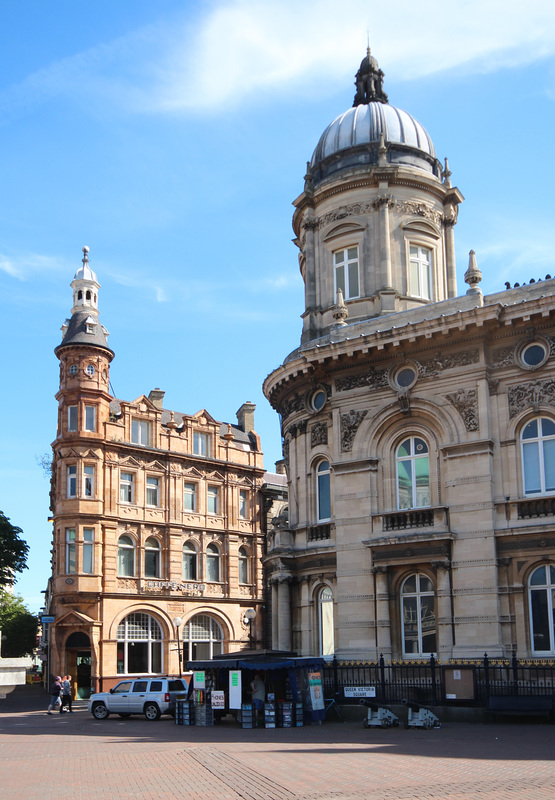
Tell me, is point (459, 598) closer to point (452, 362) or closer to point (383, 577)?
point (383, 577)

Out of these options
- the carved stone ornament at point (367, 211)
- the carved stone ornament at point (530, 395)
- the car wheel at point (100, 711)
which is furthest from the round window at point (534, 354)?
the car wheel at point (100, 711)

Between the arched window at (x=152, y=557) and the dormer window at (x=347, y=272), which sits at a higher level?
the dormer window at (x=347, y=272)

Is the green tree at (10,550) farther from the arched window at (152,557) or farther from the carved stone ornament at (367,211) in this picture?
the carved stone ornament at (367,211)

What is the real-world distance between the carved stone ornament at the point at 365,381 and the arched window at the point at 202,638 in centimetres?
2801

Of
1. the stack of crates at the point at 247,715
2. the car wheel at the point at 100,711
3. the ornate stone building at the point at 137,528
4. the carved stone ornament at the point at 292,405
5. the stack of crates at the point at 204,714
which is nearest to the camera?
the stack of crates at the point at 247,715

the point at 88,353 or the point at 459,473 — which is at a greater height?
the point at 88,353

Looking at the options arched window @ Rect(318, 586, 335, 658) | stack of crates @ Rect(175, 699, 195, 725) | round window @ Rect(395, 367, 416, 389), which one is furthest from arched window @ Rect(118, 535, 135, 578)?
round window @ Rect(395, 367, 416, 389)

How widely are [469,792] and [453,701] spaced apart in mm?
12534

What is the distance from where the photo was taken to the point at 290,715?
89.8 feet

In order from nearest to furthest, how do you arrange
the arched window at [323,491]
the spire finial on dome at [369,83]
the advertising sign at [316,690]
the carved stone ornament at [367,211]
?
the advertising sign at [316,690], the arched window at [323,491], the carved stone ornament at [367,211], the spire finial on dome at [369,83]

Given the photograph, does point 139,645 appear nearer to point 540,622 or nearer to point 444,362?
point 444,362

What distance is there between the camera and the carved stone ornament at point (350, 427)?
32188 mm

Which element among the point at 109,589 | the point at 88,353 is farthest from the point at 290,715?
→ the point at 88,353

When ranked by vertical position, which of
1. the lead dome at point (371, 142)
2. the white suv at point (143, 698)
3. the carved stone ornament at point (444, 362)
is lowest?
the white suv at point (143, 698)
